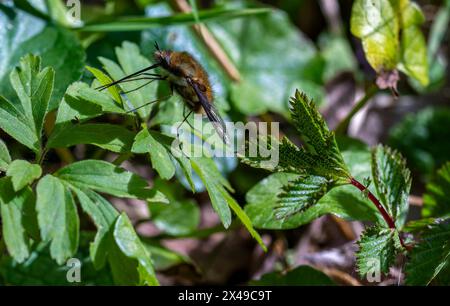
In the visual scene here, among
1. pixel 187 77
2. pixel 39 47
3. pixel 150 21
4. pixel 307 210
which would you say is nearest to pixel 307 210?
pixel 307 210

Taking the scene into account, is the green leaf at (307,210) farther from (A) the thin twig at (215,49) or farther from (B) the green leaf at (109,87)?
(A) the thin twig at (215,49)

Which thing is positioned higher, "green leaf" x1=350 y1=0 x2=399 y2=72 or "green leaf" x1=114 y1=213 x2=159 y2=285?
"green leaf" x1=350 y1=0 x2=399 y2=72

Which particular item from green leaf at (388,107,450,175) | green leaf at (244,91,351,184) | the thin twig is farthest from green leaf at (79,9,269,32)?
green leaf at (388,107,450,175)

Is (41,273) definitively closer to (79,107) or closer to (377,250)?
(79,107)

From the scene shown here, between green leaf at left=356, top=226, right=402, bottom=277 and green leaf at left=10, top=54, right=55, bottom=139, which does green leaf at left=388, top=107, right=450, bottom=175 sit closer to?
green leaf at left=356, top=226, right=402, bottom=277

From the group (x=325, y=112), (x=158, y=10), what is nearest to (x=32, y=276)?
(x=158, y=10)

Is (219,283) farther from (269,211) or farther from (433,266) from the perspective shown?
(433,266)
